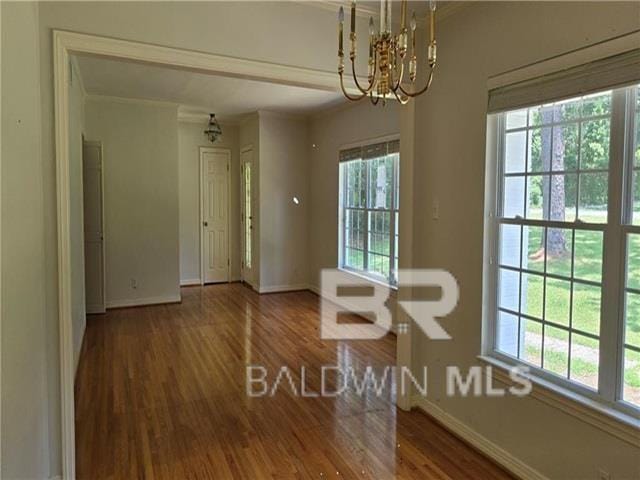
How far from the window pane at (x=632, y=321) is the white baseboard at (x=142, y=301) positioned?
17.7 feet

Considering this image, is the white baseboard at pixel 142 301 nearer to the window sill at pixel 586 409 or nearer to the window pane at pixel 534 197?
the window sill at pixel 586 409

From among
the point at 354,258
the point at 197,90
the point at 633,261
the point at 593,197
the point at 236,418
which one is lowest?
the point at 236,418

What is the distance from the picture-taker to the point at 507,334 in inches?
98.5

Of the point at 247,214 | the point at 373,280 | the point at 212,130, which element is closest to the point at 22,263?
the point at 373,280

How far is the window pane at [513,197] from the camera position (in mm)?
2375

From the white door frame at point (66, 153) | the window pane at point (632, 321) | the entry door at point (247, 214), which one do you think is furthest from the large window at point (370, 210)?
the window pane at point (632, 321)

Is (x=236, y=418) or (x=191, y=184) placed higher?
(x=191, y=184)

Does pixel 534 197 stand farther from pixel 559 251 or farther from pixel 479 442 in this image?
pixel 479 442

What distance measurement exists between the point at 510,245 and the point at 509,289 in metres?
0.25

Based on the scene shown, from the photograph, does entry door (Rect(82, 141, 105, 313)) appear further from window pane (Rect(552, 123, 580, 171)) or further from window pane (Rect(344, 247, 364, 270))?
window pane (Rect(552, 123, 580, 171))

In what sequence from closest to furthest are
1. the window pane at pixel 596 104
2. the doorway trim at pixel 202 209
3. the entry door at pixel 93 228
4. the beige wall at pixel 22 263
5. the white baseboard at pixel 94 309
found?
the beige wall at pixel 22 263
the window pane at pixel 596 104
the entry door at pixel 93 228
the white baseboard at pixel 94 309
the doorway trim at pixel 202 209

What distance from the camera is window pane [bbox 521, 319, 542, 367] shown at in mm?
2307

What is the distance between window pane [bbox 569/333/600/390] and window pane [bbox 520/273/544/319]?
0.24 metres

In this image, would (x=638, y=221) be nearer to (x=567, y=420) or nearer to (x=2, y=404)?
(x=567, y=420)
